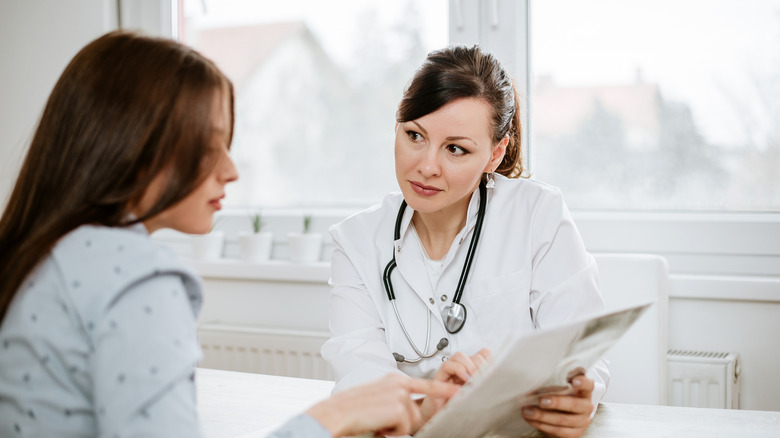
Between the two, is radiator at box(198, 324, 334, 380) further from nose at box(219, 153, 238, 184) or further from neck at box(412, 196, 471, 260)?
nose at box(219, 153, 238, 184)

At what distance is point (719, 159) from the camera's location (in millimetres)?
2029

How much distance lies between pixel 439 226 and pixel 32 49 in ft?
6.43

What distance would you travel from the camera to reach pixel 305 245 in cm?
237

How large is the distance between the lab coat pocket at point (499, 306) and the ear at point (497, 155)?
26cm

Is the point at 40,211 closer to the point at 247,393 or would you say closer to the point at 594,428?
the point at 247,393

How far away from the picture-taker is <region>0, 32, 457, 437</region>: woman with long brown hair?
0.66 meters

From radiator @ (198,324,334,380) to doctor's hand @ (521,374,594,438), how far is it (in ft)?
4.06

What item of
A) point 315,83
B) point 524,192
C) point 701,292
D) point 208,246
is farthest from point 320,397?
point 315,83

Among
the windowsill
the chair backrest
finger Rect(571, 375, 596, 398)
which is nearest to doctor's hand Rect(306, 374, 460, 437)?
finger Rect(571, 375, 596, 398)

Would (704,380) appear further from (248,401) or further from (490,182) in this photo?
(248,401)

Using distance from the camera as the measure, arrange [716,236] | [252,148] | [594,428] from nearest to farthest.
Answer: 1. [594,428]
2. [716,236]
3. [252,148]

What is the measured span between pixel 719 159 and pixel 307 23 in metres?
1.44

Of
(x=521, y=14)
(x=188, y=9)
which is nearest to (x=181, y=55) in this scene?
(x=521, y=14)

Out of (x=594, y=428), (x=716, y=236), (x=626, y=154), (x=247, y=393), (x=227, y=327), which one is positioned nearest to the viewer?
(x=594, y=428)
